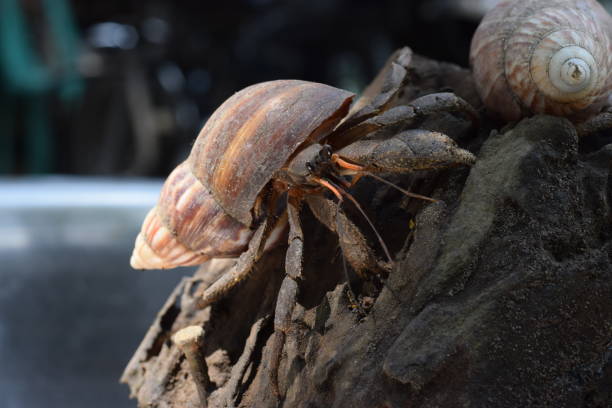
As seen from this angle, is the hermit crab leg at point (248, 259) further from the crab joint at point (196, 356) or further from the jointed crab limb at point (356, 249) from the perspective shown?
the jointed crab limb at point (356, 249)

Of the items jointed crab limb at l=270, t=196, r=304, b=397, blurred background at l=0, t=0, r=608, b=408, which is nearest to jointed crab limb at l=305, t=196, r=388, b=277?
jointed crab limb at l=270, t=196, r=304, b=397

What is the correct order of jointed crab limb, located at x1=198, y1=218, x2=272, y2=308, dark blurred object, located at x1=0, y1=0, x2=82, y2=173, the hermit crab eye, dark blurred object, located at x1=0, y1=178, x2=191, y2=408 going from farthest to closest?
dark blurred object, located at x1=0, y1=0, x2=82, y2=173 → dark blurred object, located at x1=0, y1=178, x2=191, y2=408 → jointed crab limb, located at x1=198, y1=218, x2=272, y2=308 → the hermit crab eye

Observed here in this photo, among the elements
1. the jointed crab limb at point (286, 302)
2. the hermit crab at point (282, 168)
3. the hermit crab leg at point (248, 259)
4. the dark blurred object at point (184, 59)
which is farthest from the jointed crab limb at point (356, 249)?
the dark blurred object at point (184, 59)

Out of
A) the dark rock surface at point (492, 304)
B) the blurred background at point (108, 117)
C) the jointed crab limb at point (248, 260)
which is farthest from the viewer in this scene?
the blurred background at point (108, 117)

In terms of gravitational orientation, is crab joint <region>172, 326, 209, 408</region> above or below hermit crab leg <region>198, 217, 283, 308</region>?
below

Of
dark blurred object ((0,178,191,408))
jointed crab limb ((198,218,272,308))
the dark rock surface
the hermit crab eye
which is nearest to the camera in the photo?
the dark rock surface

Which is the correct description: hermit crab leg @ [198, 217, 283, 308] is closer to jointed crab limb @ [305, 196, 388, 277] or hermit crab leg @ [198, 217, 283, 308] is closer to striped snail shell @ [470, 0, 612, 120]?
jointed crab limb @ [305, 196, 388, 277]

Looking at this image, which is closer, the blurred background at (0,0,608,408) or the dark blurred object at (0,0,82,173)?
the blurred background at (0,0,608,408)
